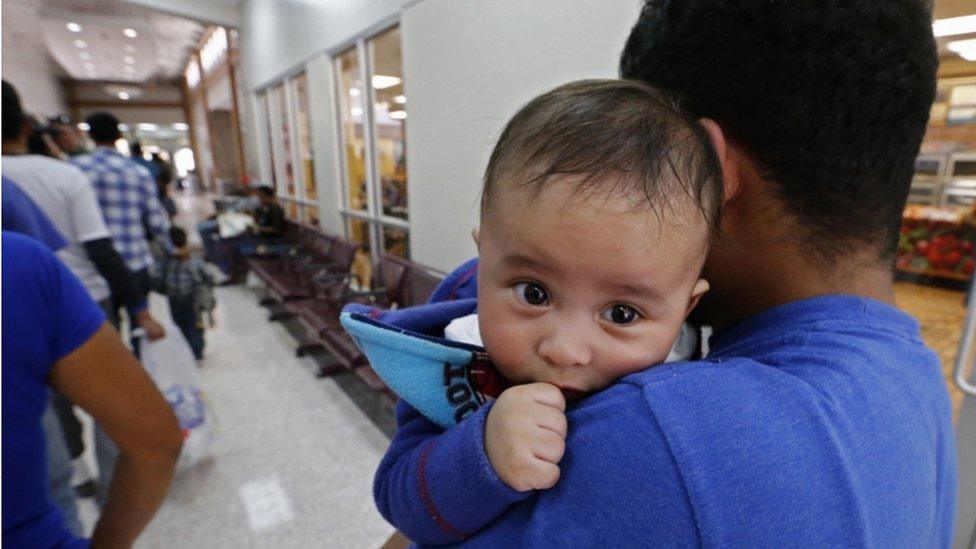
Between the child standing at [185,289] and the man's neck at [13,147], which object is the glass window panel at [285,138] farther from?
the man's neck at [13,147]

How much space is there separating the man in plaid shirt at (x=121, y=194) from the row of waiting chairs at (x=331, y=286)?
132 centimetres

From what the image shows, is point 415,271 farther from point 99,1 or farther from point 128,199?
point 99,1

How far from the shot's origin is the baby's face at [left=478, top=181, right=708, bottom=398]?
0.55 meters

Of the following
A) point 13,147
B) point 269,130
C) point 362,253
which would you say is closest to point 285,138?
point 269,130

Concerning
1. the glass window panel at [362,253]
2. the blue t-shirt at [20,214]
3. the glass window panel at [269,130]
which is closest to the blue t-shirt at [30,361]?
the blue t-shirt at [20,214]

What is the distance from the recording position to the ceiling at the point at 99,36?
28.4ft

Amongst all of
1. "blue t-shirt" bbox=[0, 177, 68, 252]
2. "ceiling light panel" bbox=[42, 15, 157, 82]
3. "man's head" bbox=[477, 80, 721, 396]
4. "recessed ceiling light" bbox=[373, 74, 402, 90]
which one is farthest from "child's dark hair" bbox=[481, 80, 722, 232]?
"ceiling light panel" bbox=[42, 15, 157, 82]

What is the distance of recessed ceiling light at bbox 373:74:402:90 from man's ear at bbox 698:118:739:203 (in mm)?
4471

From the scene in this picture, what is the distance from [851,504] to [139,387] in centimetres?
118

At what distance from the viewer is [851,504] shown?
0.42 meters

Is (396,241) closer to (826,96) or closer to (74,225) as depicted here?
(74,225)

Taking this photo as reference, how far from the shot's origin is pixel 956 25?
1470 millimetres

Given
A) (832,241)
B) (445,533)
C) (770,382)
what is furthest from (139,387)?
(832,241)

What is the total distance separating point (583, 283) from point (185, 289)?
416 cm
